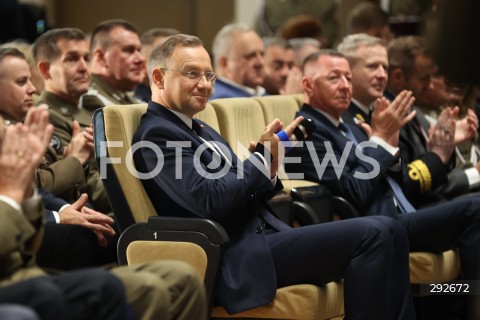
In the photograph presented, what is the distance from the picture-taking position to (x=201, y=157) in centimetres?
338

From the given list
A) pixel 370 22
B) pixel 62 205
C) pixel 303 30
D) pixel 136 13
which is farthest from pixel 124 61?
pixel 136 13

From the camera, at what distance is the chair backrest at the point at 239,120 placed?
4.12 meters

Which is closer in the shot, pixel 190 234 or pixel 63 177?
pixel 190 234

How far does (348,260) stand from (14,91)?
4.89 feet

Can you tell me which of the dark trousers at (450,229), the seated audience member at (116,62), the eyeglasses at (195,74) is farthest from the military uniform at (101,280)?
the seated audience member at (116,62)

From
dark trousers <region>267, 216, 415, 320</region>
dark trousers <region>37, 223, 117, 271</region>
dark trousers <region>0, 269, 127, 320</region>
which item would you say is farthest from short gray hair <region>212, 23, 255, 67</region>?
dark trousers <region>0, 269, 127, 320</region>

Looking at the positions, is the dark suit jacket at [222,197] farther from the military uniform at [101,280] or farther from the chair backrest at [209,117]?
the chair backrest at [209,117]

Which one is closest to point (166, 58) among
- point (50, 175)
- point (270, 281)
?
point (50, 175)

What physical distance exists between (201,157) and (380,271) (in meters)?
0.73

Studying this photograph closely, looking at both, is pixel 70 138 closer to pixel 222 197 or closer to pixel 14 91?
pixel 14 91

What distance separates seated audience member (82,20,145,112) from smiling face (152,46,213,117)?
1.15 meters

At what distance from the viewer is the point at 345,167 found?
13.3ft

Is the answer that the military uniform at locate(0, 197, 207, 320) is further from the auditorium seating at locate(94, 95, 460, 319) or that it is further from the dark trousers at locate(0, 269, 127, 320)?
the auditorium seating at locate(94, 95, 460, 319)

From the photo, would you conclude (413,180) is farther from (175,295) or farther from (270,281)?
(175,295)
